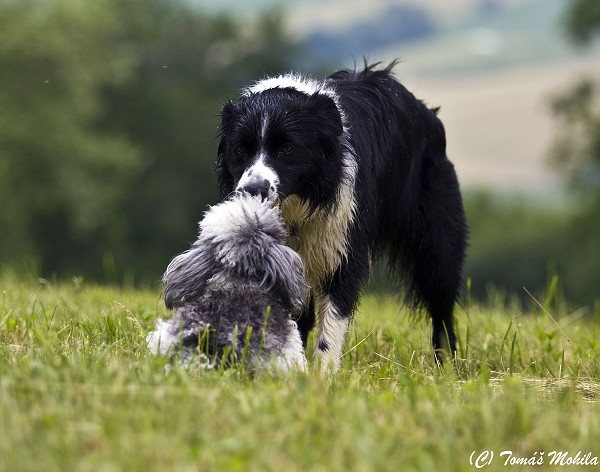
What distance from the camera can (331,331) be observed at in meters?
5.17

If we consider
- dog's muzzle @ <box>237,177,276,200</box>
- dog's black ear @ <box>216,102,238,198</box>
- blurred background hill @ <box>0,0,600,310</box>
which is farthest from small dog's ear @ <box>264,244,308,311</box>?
blurred background hill @ <box>0,0,600,310</box>

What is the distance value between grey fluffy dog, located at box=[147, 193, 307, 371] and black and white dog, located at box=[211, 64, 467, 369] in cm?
35

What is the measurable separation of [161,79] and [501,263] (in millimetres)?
16966

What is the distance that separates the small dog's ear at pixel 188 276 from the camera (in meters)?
4.46

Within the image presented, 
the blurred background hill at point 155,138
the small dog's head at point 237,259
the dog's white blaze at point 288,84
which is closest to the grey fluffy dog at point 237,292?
the small dog's head at point 237,259

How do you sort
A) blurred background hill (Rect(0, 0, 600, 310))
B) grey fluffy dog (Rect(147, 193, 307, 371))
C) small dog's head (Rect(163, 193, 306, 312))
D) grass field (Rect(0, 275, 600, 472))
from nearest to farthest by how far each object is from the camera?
grass field (Rect(0, 275, 600, 472)) → grey fluffy dog (Rect(147, 193, 307, 371)) → small dog's head (Rect(163, 193, 306, 312)) → blurred background hill (Rect(0, 0, 600, 310))

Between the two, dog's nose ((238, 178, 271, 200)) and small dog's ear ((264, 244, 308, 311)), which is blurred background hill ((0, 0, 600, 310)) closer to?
dog's nose ((238, 178, 271, 200))

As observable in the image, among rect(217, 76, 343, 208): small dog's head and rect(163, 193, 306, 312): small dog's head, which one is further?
rect(217, 76, 343, 208): small dog's head

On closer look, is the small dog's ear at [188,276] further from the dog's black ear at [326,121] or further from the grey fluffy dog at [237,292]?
the dog's black ear at [326,121]

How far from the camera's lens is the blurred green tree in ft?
94.9

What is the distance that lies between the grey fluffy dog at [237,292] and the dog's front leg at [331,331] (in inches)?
22.0

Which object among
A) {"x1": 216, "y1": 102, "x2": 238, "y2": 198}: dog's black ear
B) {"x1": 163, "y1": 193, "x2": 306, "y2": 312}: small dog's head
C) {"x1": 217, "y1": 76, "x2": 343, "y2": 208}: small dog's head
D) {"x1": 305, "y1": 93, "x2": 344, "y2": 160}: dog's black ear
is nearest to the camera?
{"x1": 163, "y1": 193, "x2": 306, "y2": 312}: small dog's head

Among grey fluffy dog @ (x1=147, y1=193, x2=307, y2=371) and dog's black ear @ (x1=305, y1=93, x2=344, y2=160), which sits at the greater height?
dog's black ear @ (x1=305, y1=93, x2=344, y2=160)

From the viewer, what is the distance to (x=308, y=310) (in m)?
5.82
